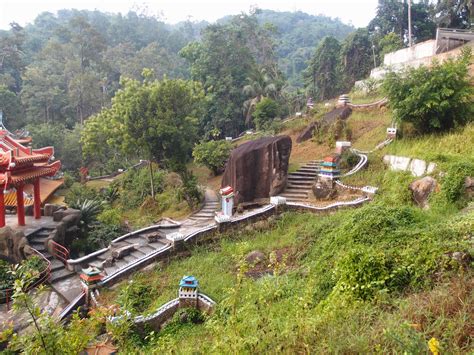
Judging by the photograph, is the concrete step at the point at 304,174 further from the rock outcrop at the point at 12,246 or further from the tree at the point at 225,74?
the tree at the point at 225,74

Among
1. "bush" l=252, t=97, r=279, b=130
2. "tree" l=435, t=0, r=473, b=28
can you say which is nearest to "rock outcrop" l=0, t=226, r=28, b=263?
"bush" l=252, t=97, r=279, b=130

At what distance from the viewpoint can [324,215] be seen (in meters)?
10.8

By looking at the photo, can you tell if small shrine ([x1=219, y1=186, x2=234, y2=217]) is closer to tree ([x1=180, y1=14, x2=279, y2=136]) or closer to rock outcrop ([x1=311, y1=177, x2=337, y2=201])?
rock outcrop ([x1=311, y1=177, x2=337, y2=201])

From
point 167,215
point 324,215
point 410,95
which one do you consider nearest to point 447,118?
point 410,95

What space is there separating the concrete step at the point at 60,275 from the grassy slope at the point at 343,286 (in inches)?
107

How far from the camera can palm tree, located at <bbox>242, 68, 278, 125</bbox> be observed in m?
28.2

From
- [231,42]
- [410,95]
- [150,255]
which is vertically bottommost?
[150,255]

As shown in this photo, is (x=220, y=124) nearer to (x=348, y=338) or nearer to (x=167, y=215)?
(x=167, y=215)

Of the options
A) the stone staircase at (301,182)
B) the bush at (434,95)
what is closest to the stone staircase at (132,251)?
the stone staircase at (301,182)

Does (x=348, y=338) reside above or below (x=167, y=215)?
above

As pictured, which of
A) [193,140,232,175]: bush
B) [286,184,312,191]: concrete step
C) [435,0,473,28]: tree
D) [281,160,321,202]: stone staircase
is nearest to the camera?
[281,160,321,202]: stone staircase

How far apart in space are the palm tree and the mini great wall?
1432 centimetres

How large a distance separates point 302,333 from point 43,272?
9854mm

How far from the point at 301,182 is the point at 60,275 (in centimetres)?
900
